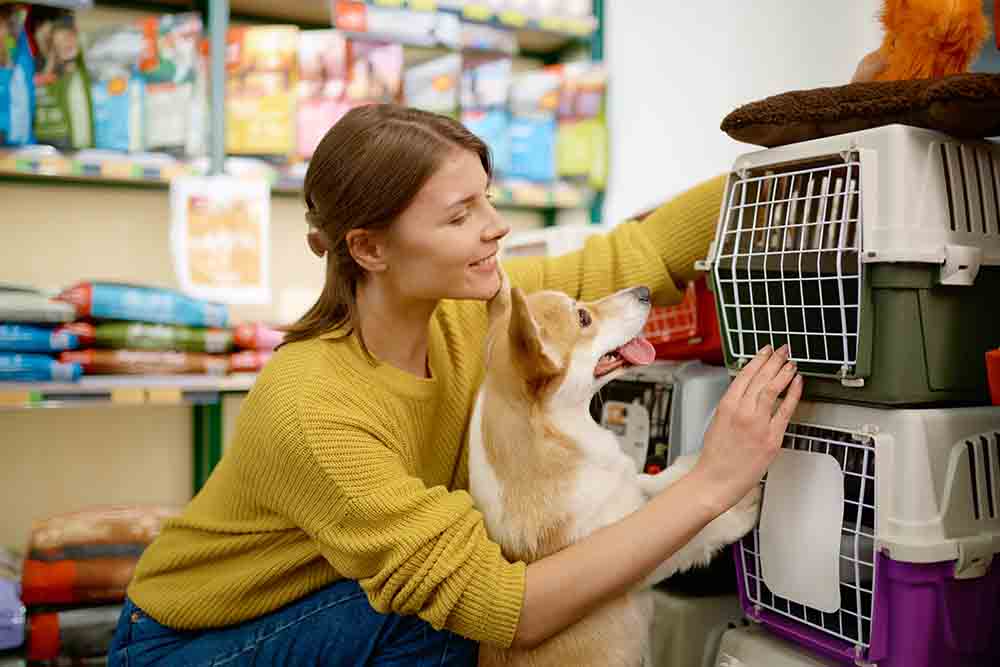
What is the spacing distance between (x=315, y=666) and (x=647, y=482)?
587 mm

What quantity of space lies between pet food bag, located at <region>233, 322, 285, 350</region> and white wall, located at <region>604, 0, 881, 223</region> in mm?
1225

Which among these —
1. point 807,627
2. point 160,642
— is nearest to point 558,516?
point 807,627

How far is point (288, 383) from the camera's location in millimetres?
1246

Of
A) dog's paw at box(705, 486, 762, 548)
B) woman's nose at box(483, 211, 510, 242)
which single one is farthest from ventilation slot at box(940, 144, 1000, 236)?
woman's nose at box(483, 211, 510, 242)

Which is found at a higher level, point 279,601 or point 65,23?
point 65,23

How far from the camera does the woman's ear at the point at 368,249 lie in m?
1.31

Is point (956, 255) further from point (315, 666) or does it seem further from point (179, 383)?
point (179, 383)

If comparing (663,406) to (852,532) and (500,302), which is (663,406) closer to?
(500,302)

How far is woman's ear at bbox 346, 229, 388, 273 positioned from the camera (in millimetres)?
1309

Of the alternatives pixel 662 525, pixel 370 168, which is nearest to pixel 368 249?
pixel 370 168

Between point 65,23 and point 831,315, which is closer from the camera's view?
point 831,315

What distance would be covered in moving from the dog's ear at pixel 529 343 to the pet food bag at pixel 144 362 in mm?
1484

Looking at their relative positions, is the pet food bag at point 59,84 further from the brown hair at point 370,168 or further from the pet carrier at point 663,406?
the pet carrier at point 663,406

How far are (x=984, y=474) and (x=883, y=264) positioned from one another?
322 mm
